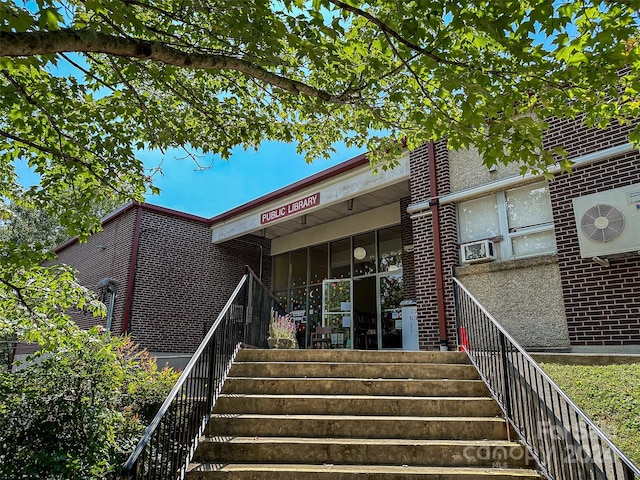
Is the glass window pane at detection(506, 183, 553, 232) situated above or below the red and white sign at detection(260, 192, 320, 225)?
below

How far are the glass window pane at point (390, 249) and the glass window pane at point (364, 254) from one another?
0.89 feet

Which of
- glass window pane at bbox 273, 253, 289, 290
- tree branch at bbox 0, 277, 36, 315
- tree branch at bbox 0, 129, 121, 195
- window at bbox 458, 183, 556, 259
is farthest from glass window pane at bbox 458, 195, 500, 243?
glass window pane at bbox 273, 253, 289, 290

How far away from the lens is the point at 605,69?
3730mm

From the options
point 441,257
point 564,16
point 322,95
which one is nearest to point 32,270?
point 322,95

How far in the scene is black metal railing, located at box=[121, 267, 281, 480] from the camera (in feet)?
11.5

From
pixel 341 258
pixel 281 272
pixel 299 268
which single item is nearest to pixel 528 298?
Result: pixel 341 258

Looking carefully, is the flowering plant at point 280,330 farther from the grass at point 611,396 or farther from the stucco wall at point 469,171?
the grass at point 611,396

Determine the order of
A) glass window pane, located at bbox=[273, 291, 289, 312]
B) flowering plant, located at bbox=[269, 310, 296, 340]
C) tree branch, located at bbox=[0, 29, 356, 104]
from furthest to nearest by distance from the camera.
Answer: glass window pane, located at bbox=[273, 291, 289, 312], flowering plant, located at bbox=[269, 310, 296, 340], tree branch, located at bbox=[0, 29, 356, 104]

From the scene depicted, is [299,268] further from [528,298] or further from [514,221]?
[528,298]

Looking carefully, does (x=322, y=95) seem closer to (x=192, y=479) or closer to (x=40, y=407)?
(x=192, y=479)

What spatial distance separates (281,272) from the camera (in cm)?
1612

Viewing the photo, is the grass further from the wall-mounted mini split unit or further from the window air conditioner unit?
the window air conditioner unit

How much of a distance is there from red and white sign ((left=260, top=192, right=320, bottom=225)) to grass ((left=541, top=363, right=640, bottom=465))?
7.32 metres

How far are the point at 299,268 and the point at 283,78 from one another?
463 inches
